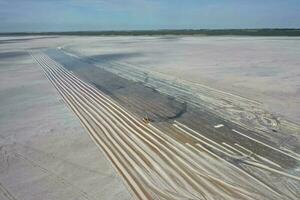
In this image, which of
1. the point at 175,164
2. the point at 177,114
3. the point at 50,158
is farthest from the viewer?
the point at 177,114

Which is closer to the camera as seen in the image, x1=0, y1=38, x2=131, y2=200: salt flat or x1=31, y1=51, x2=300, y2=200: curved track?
x1=31, y1=51, x2=300, y2=200: curved track

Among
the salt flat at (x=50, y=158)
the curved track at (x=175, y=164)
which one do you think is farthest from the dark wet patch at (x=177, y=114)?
the salt flat at (x=50, y=158)

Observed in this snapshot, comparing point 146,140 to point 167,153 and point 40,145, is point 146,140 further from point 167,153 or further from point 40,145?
point 40,145

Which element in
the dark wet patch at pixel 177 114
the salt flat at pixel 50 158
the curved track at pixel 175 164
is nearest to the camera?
the curved track at pixel 175 164

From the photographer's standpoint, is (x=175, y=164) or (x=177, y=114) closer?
(x=175, y=164)

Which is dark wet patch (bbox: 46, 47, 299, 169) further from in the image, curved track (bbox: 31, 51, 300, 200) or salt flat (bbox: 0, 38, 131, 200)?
salt flat (bbox: 0, 38, 131, 200)

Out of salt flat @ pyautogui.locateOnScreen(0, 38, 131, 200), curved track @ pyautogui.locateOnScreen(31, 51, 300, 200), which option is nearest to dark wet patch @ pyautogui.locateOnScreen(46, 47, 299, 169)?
curved track @ pyautogui.locateOnScreen(31, 51, 300, 200)

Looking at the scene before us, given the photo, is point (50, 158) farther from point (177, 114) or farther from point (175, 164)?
point (177, 114)

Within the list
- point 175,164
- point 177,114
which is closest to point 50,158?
point 175,164

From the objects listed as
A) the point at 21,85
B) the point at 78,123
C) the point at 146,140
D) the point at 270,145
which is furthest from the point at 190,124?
the point at 21,85

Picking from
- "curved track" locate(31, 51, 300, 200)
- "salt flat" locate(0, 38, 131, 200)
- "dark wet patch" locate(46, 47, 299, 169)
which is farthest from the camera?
"dark wet patch" locate(46, 47, 299, 169)

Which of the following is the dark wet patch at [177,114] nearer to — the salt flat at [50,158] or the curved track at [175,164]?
the curved track at [175,164]
